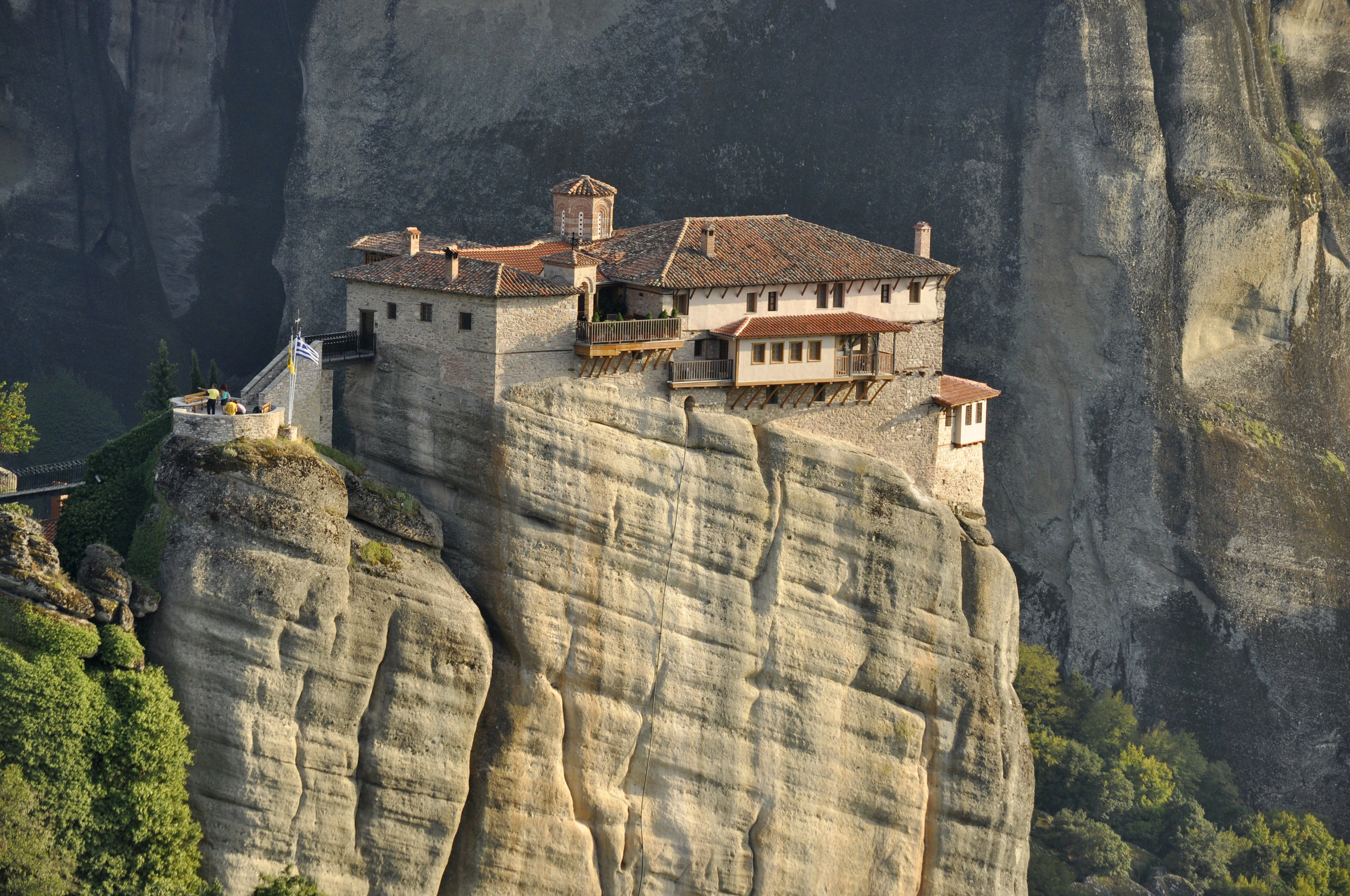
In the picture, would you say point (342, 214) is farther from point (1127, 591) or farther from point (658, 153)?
point (1127, 591)

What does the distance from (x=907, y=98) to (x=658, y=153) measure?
981 centimetres

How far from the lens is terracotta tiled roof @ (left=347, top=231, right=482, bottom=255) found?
179 feet

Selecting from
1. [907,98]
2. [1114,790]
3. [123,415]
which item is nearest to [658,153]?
[907,98]

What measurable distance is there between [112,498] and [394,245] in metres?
10.5

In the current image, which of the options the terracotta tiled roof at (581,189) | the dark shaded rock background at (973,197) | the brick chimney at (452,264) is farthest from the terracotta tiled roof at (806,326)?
the dark shaded rock background at (973,197)

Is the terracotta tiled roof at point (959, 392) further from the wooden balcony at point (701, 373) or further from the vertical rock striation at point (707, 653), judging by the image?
the wooden balcony at point (701, 373)

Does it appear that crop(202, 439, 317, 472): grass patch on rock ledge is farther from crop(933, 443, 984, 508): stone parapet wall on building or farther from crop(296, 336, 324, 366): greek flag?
crop(933, 443, 984, 508): stone parapet wall on building

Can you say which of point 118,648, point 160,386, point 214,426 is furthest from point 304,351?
point 160,386

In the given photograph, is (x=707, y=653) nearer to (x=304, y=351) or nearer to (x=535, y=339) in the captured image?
(x=535, y=339)

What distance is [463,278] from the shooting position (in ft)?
166

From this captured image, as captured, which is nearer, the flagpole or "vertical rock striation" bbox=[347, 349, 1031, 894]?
the flagpole

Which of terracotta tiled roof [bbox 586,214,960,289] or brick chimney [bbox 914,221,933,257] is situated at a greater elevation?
brick chimney [bbox 914,221,933,257]

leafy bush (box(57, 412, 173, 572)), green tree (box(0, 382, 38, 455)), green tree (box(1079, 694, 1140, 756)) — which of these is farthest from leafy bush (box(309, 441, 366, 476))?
green tree (box(1079, 694, 1140, 756))

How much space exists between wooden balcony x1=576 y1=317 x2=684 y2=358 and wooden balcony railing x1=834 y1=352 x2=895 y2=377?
512 cm
